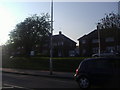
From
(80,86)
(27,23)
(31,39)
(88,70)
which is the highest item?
(27,23)

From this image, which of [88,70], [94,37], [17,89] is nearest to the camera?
[17,89]

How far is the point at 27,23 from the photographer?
160ft

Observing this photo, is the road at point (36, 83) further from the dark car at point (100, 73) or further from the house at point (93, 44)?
the house at point (93, 44)

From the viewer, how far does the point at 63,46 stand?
82562 millimetres

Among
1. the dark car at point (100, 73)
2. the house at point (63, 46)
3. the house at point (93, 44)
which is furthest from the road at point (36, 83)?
the house at point (63, 46)

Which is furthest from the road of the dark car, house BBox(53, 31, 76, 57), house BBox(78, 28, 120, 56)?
house BBox(53, 31, 76, 57)

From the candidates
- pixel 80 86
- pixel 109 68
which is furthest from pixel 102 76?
pixel 80 86

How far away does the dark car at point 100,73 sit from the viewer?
12.1 m

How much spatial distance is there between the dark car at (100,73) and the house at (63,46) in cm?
6280

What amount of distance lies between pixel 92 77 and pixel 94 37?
61581 mm

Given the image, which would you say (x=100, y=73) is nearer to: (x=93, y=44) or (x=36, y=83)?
(x=36, y=83)

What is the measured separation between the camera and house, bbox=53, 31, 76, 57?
80244mm

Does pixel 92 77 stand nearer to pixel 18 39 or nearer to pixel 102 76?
pixel 102 76

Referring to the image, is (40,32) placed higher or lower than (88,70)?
higher
